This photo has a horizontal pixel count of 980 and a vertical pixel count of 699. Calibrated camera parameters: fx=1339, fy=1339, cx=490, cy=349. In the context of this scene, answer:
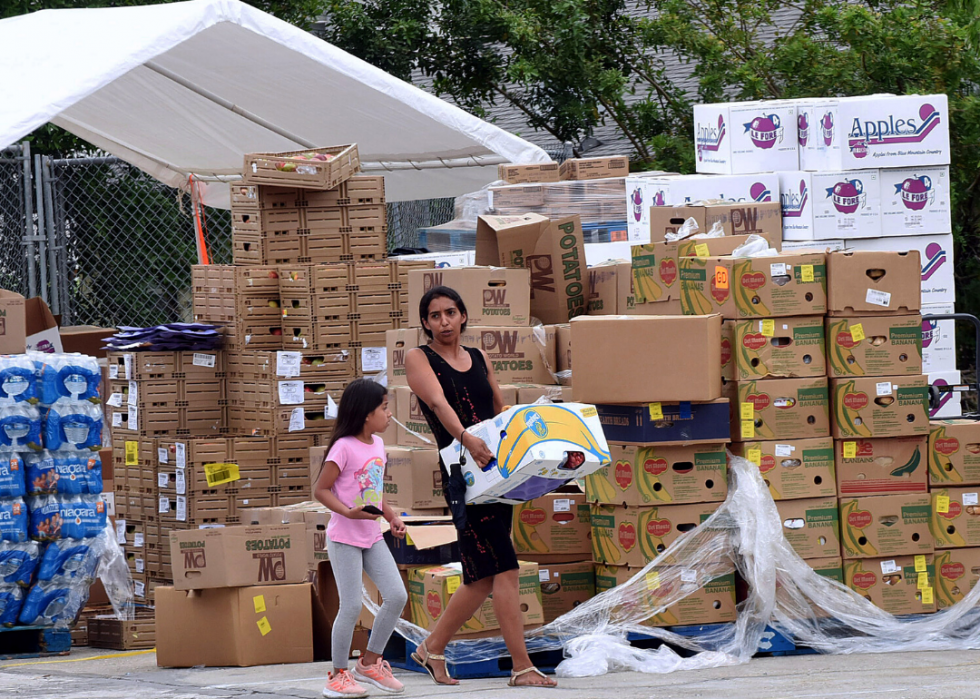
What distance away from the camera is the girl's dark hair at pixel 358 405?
559 cm

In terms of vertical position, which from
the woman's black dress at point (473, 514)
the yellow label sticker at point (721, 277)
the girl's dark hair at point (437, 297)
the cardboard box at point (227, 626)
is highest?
the yellow label sticker at point (721, 277)

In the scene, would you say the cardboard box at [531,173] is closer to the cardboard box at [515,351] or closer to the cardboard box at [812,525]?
the cardboard box at [515,351]

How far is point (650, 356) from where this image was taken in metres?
6.22

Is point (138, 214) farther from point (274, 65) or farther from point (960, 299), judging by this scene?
point (960, 299)

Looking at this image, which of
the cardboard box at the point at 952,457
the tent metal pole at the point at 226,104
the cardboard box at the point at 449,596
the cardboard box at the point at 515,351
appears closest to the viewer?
the cardboard box at the point at 449,596

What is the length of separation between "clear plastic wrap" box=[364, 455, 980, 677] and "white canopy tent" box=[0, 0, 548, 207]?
3984 mm

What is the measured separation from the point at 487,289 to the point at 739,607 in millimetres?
2056

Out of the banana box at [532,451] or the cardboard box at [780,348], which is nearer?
the banana box at [532,451]

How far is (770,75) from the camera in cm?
1262

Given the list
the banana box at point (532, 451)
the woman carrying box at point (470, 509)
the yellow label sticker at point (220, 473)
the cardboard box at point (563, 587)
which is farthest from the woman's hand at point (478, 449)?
the yellow label sticker at point (220, 473)

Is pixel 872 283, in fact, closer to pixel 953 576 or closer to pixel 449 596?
pixel 953 576

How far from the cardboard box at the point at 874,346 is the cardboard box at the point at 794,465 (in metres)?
0.39

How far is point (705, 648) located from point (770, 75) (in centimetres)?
764

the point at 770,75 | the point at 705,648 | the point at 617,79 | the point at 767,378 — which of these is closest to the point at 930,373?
the point at 767,378
